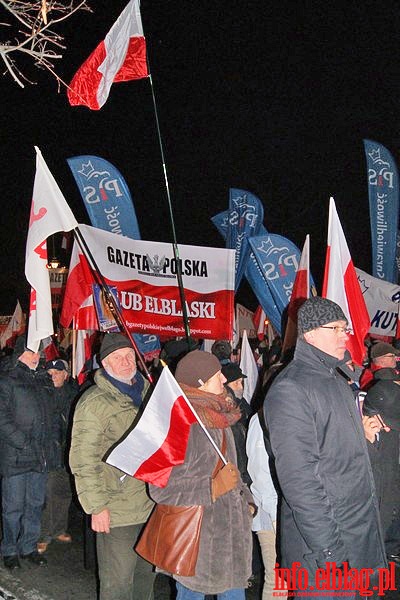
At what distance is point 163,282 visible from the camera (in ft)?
23.9

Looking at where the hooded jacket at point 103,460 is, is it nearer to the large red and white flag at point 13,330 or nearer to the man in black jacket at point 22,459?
the man in black jacket at point 22,459

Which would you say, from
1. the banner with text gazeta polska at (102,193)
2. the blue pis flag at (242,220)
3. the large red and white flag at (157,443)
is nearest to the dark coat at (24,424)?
the large red and white flag at (157,443)

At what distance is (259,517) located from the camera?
431cm

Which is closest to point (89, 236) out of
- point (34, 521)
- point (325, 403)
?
point (34, 521)

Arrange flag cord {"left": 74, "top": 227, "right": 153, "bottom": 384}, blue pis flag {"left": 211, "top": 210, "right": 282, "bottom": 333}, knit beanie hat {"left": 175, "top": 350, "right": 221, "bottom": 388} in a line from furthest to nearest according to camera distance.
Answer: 1. blue pis flag {"left": 211, "top": 210, "right": 282, "bottom": 333}
2. flag cord {"left": 74, "top": 227, "right": 153, "bottom": 384}
3. knit beanie hat {"left": 175, "top": 350, "right": 221, "bottom": 388}

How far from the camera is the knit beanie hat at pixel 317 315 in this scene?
130 inches

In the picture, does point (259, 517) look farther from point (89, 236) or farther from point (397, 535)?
point (89, 236)

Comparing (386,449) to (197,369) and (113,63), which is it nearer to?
(197,369)

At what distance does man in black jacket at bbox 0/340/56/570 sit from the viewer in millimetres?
5602

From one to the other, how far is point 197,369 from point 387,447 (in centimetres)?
232

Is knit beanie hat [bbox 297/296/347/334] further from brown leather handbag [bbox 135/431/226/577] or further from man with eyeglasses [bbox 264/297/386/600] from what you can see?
brown leather handbag [bbox 135/431/226/577]

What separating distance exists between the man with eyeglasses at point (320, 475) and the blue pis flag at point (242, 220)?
7972 millimetres

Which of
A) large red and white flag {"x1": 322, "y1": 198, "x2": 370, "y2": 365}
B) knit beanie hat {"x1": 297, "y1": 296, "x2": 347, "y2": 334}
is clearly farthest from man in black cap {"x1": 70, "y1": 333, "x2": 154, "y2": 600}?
large red and white flag {"x1": 322, "y1": 198, "x2": 370, "y2": 365}

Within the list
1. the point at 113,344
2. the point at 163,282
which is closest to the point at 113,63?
the point at 163,282
